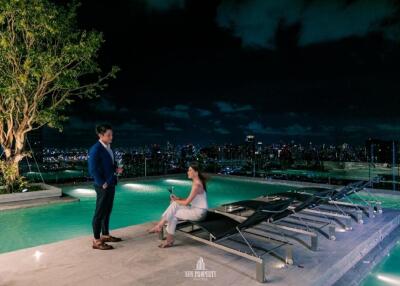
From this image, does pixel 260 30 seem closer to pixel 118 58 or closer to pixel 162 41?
pixel 162 41

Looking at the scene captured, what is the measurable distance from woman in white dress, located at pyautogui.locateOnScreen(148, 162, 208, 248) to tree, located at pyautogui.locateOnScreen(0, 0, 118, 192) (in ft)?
16.9

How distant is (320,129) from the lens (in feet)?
83.5

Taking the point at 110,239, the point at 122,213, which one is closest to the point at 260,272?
the point at 110,239

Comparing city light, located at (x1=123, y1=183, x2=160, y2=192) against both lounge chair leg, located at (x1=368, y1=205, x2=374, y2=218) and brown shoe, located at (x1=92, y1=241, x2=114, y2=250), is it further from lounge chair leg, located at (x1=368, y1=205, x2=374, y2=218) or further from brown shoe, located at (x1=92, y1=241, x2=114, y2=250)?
lounge chair leg, located at (x1=368, y1=205, x2=374, y2=218)

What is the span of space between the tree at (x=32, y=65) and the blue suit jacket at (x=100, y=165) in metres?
4.27

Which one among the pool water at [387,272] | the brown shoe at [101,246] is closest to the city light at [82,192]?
the brown shoe at [101,246]

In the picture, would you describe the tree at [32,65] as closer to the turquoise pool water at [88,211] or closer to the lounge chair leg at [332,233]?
the turquoise pool water at [88,211]

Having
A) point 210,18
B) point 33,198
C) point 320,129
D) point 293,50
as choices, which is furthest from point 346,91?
point 33,198

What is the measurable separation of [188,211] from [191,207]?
9 cm

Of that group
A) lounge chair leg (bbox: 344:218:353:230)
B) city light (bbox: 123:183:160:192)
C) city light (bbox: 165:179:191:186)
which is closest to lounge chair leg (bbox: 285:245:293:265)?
lounge chair leg (bbox: 344:218:353:230)

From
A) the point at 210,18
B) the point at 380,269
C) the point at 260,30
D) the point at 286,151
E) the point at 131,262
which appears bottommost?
the point at 380,269

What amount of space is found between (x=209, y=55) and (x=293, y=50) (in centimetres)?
433

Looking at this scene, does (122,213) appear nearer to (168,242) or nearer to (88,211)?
(88,211)

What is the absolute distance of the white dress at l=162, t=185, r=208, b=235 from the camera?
138 inches
